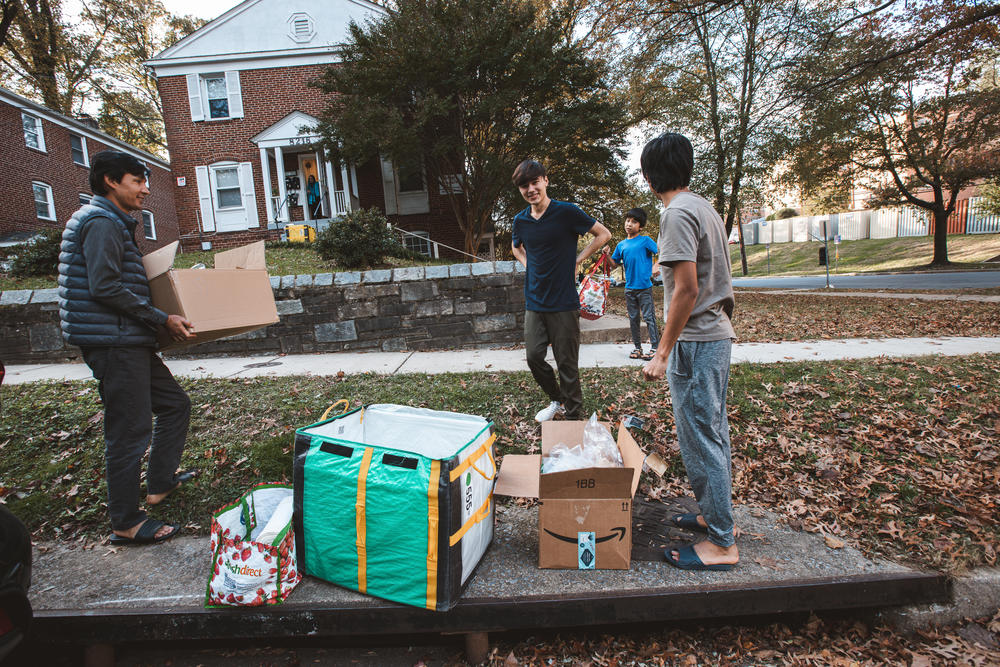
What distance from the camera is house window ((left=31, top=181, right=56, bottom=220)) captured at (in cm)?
1958

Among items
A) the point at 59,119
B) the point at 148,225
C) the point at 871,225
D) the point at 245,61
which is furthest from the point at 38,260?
the point at 871,225

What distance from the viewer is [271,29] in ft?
55.7

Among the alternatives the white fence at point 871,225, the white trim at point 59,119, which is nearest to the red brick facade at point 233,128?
the white trim at point 59,119

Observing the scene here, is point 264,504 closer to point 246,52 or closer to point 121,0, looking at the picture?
point 246,52

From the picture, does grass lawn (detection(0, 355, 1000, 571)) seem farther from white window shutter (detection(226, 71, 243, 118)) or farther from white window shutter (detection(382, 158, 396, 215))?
white window shutter (detection(226, 71, 243, 118))

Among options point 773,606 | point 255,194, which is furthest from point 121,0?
point 773,606

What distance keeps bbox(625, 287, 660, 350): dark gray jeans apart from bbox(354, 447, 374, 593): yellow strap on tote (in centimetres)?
441

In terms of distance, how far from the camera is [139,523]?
2826 mm

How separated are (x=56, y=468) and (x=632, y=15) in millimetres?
12248

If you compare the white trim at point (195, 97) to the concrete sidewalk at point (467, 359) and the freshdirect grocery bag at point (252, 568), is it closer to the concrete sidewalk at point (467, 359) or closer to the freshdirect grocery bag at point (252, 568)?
the concrete sidewalk at point (467, 359)

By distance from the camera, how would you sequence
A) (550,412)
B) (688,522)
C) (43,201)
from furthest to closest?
(43,201) → (550,412) → (688,522)

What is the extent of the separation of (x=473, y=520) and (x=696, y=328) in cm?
139

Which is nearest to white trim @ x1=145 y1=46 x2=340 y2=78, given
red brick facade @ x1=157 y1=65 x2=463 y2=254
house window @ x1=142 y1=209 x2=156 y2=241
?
red brick facade @ x1=157 y1=65 x2=463 y2=254

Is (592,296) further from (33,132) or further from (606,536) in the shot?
(33,132)
